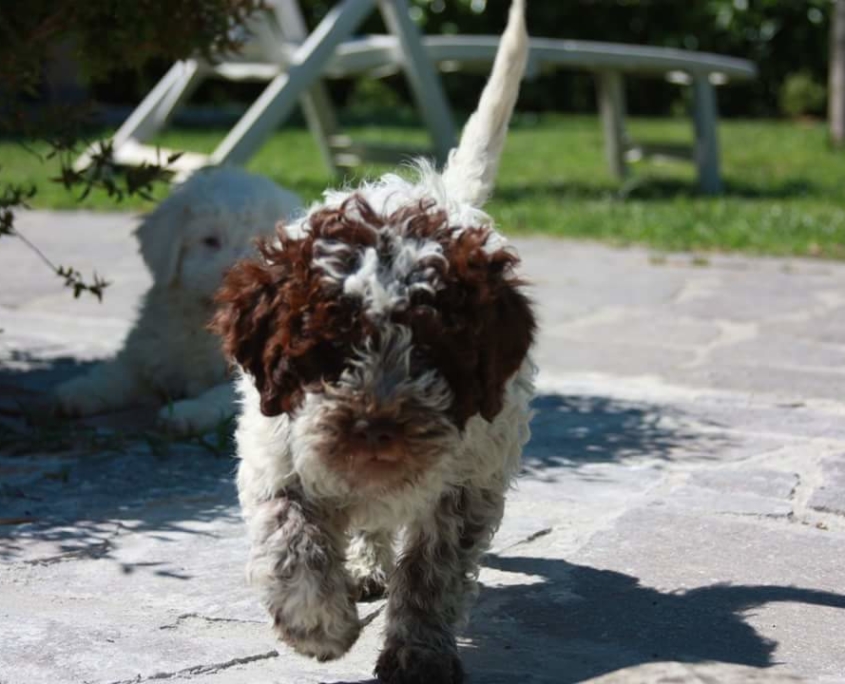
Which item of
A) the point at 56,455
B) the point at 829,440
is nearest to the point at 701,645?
the point at 829,440

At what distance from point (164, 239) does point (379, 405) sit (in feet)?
10.2

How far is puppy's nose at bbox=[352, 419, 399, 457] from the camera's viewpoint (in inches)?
114

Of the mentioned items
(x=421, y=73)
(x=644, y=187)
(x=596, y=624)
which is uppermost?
(x=421, y=73)

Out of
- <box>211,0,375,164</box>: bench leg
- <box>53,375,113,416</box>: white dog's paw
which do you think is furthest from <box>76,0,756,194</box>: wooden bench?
<box>53,375,113,416</box>: white dog's paw

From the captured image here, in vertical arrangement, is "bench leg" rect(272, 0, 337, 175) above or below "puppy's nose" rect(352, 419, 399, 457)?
above

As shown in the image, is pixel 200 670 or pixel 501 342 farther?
pixel 200 670

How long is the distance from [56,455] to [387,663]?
2.29 m

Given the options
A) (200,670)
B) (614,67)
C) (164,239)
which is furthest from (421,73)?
(200,670)

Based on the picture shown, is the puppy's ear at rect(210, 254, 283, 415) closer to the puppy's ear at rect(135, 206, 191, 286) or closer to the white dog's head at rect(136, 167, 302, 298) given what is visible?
the white dog's head at rect(136, 167, 302, 298)

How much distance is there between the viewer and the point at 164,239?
19.0ft

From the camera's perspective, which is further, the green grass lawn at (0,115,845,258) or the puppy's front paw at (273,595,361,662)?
the green grass lawn at (0,115,845,258)

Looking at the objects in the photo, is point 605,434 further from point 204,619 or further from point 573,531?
point 204,619

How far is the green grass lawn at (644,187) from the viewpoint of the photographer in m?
9.87

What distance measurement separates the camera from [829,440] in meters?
5.30
